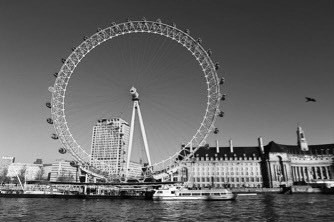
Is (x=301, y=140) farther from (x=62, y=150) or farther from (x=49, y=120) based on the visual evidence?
(x=49, y=120)

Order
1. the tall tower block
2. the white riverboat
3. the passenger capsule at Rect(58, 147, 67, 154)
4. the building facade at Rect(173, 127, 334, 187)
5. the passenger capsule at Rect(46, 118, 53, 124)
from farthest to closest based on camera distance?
1. the tall tower block
2. the building facade at Rect(173, 127, 334, 187)
3. the white riverboat
4. the passenger capsule at Rect(58, 147, 67, 154)
5. the passenger capsule at Rect(46, 118, 53, 124)

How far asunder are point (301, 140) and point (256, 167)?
32.2 m

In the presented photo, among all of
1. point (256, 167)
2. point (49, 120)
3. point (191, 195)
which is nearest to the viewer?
point (49, 120)

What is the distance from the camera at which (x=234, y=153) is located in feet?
464

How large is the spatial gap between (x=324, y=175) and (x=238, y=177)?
135 ft

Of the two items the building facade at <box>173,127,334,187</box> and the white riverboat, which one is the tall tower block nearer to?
the building facade at <box>173,127,334,187</box>

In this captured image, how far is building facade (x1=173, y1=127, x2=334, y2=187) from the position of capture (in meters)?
134

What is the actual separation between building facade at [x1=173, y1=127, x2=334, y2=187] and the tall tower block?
20.0ft

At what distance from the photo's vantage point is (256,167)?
138 meters

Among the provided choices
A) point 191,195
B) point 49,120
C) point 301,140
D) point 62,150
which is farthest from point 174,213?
point 301,140

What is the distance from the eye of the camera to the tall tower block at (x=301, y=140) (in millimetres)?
148875

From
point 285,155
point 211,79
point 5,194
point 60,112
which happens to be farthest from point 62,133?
point 285,155

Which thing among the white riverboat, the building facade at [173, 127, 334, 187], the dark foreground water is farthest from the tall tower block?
the dark foreground water

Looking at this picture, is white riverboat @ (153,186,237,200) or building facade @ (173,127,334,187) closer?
white riverboat @ (153,186,237,200)
